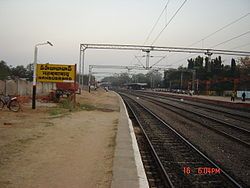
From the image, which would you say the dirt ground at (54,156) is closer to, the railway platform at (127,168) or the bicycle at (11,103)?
the railway platform at (127,168)

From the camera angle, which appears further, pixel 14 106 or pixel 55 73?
pixel 55 73

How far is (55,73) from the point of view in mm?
27406

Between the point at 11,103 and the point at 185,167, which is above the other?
the point at 11,103

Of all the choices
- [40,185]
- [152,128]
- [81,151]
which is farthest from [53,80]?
[40,185]

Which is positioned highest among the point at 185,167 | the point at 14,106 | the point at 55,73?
the point at 55,73

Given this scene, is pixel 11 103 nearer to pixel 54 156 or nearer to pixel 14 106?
pixel 14 106

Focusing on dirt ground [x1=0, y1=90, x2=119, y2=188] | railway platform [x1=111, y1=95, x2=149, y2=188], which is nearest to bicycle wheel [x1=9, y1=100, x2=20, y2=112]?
dirt ground [x1=0, y1=90, x2=119, y2=188]

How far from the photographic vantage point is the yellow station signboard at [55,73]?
27031 mm

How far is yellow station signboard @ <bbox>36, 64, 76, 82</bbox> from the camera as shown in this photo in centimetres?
2703
